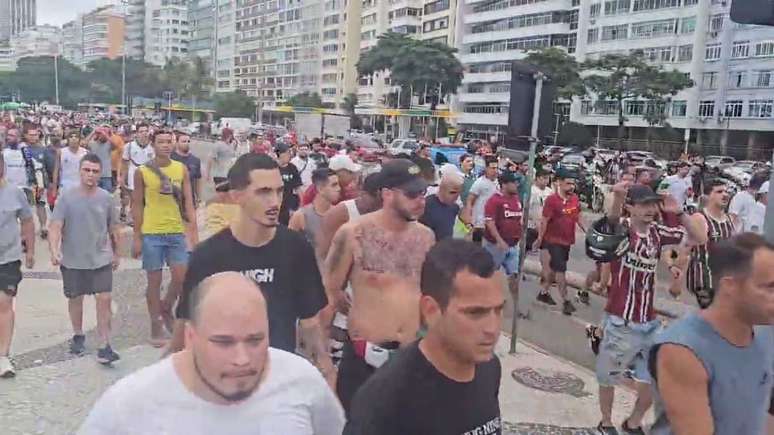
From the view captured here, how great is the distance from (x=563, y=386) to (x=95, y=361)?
387 centimetres

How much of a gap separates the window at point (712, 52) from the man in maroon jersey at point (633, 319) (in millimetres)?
58311

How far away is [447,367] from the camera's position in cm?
219

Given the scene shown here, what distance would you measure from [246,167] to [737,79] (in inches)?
2352

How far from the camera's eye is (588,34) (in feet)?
227

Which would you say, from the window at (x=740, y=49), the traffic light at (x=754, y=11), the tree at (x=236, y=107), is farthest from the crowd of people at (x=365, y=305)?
the tree at (x=236, y=107)

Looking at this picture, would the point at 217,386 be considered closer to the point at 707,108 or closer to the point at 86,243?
the point at 86,243

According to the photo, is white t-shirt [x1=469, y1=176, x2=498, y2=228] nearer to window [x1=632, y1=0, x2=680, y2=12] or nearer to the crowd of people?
the crowd of people

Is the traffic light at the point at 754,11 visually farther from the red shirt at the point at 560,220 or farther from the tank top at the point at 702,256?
the red shirt at the point at 560,220

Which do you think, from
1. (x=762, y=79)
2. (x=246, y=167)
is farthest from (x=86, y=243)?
(x=762, y=79)

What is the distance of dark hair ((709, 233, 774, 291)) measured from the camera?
8.84 ft

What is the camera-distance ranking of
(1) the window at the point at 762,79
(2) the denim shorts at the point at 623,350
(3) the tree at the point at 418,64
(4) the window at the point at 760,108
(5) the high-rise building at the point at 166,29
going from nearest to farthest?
(2) the denim shorts at the point at 623,350 < (4) the window at the point at 760,108 < (1) the window at the point at 762,79 < (3) the tree at the point at 418,64 < (5) the high-rise building at the point at 166,29

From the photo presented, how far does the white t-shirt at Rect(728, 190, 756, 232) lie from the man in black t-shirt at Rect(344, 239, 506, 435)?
7912 mm

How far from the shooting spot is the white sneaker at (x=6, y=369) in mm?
5734

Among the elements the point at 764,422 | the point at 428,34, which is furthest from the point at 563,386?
the point at 428,34
